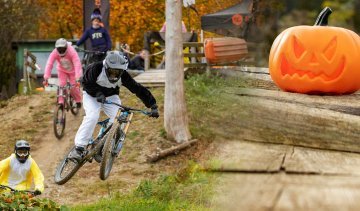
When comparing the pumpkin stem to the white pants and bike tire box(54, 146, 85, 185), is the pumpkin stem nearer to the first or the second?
the white pants

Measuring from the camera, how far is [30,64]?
23.1 metres

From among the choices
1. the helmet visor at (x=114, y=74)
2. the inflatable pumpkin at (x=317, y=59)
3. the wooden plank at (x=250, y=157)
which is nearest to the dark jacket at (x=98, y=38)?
the helmet visor at (x=114, y=74)

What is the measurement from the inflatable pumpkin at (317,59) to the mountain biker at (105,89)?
20.7 ft

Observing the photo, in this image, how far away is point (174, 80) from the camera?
15344 mm

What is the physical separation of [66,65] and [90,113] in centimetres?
538

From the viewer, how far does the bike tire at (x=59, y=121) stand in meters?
15.7

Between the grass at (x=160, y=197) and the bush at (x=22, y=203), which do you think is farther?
the grass at (x=160, y=197)

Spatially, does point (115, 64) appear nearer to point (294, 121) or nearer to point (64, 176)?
point (64, 176)

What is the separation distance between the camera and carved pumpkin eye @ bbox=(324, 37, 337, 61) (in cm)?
179

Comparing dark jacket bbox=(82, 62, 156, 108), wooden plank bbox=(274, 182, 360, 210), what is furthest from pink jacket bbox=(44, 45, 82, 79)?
wooden plank bbox=(274, 182, 360, 210)

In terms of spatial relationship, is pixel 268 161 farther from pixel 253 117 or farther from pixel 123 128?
pixel 123 128

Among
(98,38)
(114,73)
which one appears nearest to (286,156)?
(114,73)

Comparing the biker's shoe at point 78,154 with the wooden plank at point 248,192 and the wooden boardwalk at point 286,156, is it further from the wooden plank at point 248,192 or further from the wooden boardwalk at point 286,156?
the wooden plank at point 248,192

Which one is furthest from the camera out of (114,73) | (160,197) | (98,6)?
(98,6)
